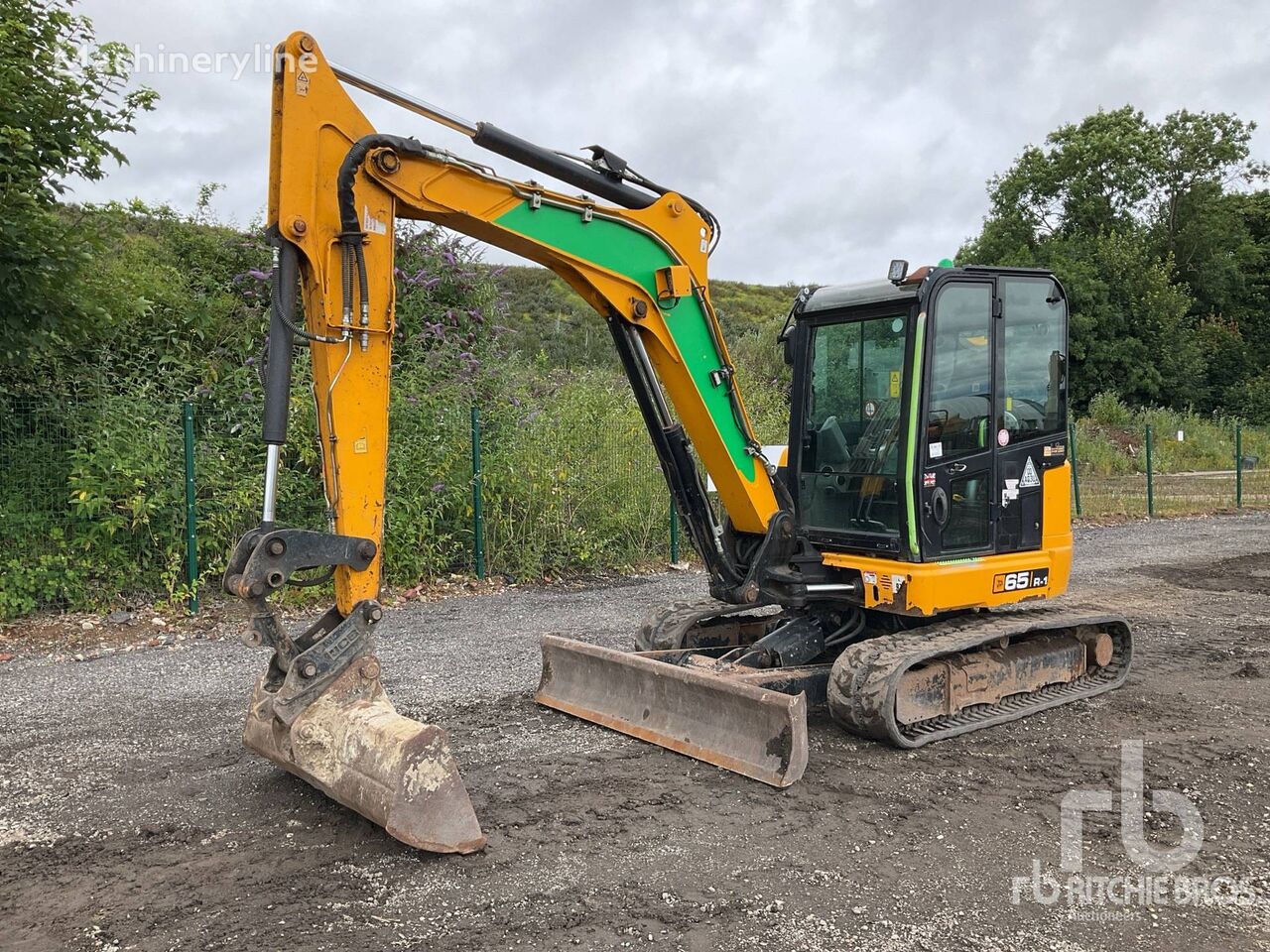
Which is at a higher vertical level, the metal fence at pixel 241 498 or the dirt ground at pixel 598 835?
the metal fence at pixel 241 498

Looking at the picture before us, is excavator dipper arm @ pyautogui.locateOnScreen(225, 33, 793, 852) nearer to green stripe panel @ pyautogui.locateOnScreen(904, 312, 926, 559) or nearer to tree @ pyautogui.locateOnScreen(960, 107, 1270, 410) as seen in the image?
green stripe panel @ pyautogui.locateOnScreen(904, 312, 926, 559)

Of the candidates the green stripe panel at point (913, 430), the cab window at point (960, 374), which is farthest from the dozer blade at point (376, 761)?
the cab window at point (960, 374)

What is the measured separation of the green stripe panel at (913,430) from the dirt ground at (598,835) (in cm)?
120

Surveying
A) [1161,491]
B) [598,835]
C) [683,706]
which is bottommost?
[598,835]

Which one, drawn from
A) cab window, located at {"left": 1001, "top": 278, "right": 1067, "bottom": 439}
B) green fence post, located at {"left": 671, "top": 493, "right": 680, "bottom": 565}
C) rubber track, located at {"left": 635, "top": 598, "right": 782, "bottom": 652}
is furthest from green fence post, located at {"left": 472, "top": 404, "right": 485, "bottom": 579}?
cab window, located at {"left": 1001, "top": 278, "right": 1067, "bottom": 439}

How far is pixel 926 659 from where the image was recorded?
5.54 m

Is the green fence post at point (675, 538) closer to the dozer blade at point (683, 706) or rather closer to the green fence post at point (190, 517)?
the green fence post at point (190, 517)

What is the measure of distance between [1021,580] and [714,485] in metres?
2.00

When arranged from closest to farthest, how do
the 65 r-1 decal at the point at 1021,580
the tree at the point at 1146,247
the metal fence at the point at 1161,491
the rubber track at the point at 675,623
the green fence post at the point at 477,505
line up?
1. the 65 r-1 decal at the point at 1021,580
2. the rubber track at the point at 675,623
3. the green fence post at the point at 477,505
4. the metal fence at the point at 1161,491
5. the tree at the point at 1146,247

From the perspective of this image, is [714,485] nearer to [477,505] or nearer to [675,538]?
[477,505]

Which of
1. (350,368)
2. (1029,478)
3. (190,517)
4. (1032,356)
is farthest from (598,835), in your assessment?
(190,517)

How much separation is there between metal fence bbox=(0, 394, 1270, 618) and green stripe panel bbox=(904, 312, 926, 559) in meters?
5.66

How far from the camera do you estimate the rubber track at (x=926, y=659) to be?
5.18 meters

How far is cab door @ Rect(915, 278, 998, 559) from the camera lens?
5.64 m
